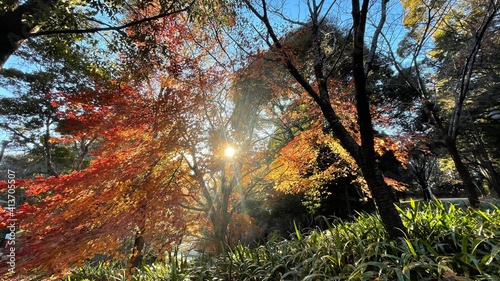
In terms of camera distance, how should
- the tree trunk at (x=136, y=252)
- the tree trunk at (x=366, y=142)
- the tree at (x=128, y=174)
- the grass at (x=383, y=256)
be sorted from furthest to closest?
the tree trunk at (x=136, y=252) → the tree at (x=128, y=174) → the tree trunk at (x=366, y=142) → the grass at (x=383, y=256)

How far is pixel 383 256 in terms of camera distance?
256 centimetres

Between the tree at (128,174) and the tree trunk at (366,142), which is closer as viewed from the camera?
the tree trunk at (366,142)

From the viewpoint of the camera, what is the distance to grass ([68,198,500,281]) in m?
2.19

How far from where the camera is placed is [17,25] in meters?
2.99

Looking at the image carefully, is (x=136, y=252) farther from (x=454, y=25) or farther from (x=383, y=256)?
(x=454, y=25)

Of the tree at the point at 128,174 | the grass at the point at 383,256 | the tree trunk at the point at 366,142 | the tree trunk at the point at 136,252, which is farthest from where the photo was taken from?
the tree trunk at the point at 136,252

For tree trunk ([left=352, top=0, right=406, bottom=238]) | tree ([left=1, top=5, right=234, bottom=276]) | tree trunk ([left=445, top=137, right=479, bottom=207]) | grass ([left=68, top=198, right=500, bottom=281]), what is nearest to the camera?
grass ([left=68, top=198, right=500, bottom=281])

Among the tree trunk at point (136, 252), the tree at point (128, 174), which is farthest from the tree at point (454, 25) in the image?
the tree trunk at point (136, 252)

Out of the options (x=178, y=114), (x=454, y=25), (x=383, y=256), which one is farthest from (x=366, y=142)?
(x=454, y=25)

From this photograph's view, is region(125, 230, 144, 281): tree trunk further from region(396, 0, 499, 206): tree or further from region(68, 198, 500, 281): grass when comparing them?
region(396, 0, 499, 206): tree

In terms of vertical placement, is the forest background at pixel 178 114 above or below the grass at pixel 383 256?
above

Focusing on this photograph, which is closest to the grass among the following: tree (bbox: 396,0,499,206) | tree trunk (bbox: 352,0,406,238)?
tree trunk (bbox: 352,0,406,238)

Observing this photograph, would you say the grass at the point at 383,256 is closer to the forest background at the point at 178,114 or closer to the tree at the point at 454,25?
the forest background at the point at 178,114

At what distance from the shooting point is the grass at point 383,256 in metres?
2.19
